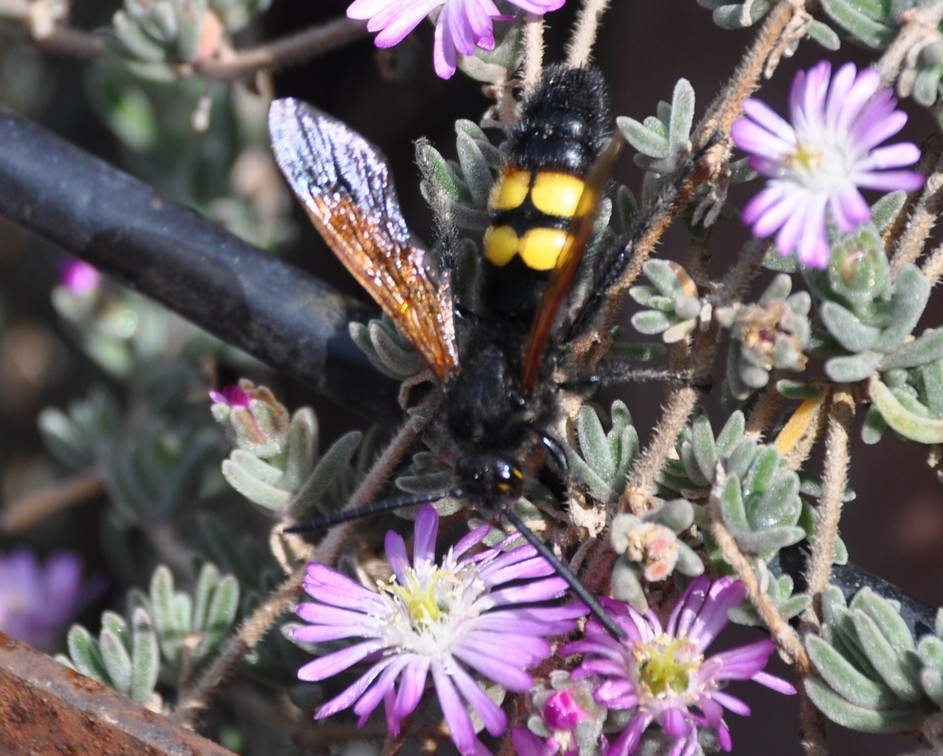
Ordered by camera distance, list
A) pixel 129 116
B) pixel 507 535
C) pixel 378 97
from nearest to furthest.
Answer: pixel 507 535, pixel 129 116, pixel 378 97

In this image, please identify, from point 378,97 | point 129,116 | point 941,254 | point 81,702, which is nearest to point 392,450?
point 81,702

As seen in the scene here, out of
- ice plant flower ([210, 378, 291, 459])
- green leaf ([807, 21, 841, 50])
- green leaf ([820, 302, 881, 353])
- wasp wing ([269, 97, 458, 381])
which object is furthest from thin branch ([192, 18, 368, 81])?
green leaf ([820, 302, 881, 353])

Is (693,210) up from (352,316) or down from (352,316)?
up

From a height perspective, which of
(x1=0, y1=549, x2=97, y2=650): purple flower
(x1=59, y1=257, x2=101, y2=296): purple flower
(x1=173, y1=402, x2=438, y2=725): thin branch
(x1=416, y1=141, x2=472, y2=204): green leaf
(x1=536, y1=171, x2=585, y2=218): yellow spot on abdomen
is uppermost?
(x1=536, y1=171, x2=585, y2=218): yellow spot on abdomen

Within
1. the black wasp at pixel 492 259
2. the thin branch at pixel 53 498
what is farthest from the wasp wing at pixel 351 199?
the thin branch at pixel 53 498

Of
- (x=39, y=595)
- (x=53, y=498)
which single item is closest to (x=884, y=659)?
(x=53, y=498)

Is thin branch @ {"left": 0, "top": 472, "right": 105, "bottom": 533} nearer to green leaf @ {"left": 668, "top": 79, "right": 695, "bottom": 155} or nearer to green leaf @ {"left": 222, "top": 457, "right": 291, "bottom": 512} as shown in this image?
green leaf @ {"left": 222, "top": 457, "right": 291, "bottom": 512}

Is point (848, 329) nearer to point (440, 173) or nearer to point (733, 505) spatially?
point (733, 505)

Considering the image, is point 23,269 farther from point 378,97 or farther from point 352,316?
point 352,316
